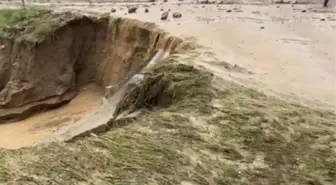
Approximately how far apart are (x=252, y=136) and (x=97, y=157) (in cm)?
165

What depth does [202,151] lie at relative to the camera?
596cm

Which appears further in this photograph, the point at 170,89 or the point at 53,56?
the point at 53,56

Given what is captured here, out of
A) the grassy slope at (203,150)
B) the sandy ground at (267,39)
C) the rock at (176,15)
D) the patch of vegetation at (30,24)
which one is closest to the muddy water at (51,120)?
the patch of vegetation at (30,24)

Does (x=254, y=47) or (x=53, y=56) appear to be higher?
(x=254, y=47)

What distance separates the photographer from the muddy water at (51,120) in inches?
504

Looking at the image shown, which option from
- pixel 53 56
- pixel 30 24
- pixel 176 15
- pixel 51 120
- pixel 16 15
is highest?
pixel 176 15

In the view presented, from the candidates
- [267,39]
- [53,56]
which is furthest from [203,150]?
[53,56]

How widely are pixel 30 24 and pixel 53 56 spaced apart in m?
1.00

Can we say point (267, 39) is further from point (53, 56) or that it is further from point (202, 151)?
point (202, 151)

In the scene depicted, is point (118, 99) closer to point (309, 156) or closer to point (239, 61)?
point (239, 61)

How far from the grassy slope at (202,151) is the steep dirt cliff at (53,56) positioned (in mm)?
7273

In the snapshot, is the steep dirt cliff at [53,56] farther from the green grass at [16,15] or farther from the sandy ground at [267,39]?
the sandy ground at [267,39]

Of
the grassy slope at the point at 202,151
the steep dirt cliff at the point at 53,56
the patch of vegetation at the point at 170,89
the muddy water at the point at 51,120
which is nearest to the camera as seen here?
the grassy slope at the point at 202,151

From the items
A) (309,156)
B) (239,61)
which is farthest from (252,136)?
(239,61)
